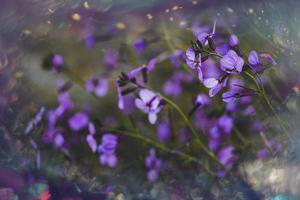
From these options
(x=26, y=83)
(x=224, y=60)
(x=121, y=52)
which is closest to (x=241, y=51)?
(x=224, y=60)

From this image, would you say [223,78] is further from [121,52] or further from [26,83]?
[26,83]

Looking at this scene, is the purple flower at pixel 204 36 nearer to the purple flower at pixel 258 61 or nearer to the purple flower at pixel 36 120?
the purple flower at pixel 258 61

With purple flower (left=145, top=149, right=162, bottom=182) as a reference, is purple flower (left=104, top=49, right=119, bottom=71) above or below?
above

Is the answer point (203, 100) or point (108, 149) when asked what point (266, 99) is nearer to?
point (203, 100)

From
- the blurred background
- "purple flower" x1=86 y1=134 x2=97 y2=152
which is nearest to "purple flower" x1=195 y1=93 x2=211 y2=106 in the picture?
the blurred background

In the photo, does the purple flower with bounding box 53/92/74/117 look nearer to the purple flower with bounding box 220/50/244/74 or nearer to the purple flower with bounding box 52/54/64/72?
the purple flower with bounding box 52/54/64/72

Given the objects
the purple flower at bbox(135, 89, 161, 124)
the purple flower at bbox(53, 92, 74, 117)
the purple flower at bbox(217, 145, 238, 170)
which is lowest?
the purple flower at bbox(217, 145, 238, 170)
